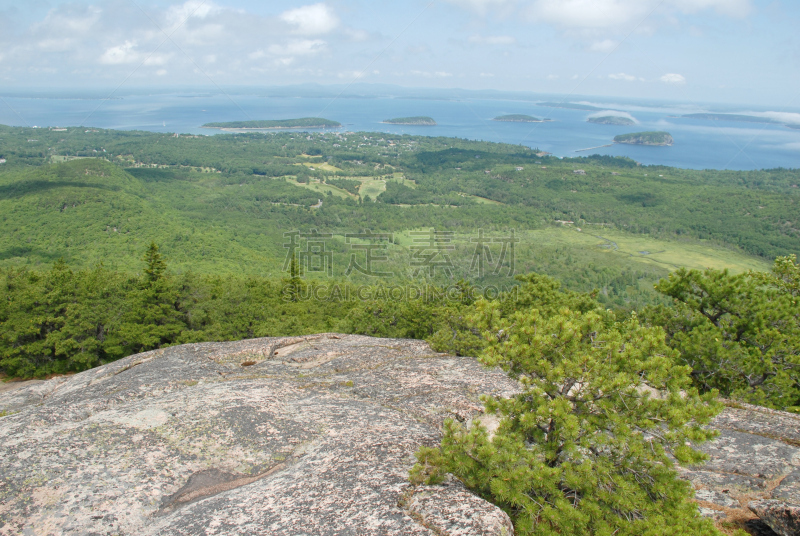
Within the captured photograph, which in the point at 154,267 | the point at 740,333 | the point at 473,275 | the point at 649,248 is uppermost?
the point at 740,333

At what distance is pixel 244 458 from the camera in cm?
619

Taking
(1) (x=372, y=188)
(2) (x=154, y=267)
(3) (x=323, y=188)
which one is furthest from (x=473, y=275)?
(3) (x=323, y=188)

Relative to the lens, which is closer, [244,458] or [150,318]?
[244,458]

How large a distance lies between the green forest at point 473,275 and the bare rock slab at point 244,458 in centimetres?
79

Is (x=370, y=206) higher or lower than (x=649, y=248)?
higher

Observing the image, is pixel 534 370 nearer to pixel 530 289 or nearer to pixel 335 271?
pixel 530 289

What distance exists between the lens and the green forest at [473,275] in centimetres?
509

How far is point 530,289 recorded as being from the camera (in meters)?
21.8

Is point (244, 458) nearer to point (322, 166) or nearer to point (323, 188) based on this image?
point (323, 188)

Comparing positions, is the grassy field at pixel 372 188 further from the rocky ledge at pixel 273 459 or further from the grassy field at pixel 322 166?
the rocky ledge at pixel 273 459

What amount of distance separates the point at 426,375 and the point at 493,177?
5833 inches

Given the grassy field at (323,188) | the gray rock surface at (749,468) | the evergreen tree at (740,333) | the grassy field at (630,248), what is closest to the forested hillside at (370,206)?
the grassy field at (630,248)

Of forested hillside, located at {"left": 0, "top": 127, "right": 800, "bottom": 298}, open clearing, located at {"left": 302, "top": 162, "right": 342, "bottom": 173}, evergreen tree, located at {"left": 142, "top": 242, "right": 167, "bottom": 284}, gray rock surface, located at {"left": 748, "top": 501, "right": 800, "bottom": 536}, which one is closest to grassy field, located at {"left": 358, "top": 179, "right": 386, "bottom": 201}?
forested hillside, located at {"left": 0, "top": 127, "right": 800, "bottom": 298}

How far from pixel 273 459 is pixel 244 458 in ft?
1.39
